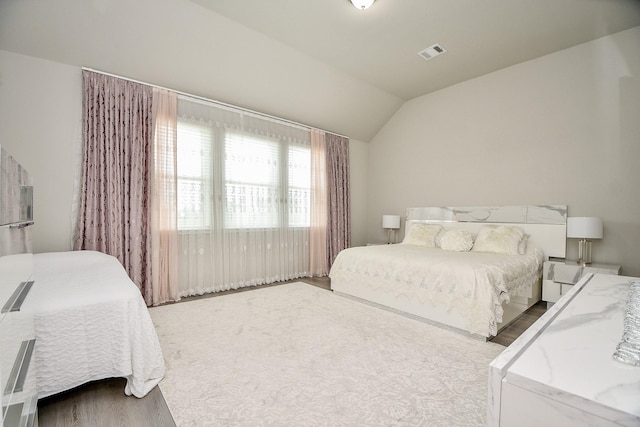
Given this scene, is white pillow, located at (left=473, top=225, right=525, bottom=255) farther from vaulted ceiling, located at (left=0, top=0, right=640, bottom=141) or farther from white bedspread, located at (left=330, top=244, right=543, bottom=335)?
vaulted ceiling, located at (left=0, top=0, right=640, bottom=141)

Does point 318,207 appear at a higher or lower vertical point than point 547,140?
lower

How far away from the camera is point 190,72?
10.9ft

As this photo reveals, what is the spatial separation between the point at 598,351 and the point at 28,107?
14.0ft

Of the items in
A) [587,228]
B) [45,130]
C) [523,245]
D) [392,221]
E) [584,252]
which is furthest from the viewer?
[392,221]

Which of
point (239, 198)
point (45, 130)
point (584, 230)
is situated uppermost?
point (45, 130)

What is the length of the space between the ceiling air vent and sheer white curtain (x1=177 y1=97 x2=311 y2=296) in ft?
6.94

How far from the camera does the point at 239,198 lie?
158 inches

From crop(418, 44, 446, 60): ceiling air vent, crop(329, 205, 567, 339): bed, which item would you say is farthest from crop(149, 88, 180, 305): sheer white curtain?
crop(418, 44, 446, 60): ceiling air vent

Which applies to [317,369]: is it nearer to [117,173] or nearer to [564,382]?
[564,382]

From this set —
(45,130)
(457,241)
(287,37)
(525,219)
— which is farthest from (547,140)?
(45,130)

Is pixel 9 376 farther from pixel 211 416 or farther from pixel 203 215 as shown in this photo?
pixel 203 215

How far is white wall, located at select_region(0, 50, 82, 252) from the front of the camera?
2.61m

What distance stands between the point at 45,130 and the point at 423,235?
15.2ft

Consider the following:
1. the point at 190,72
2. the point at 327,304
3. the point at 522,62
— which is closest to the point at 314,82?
the point at 190,72
